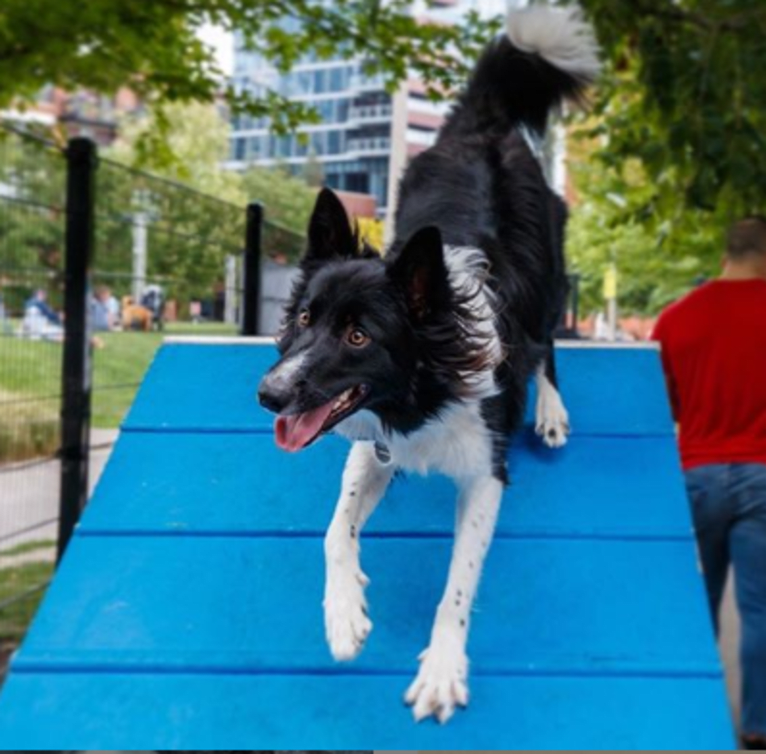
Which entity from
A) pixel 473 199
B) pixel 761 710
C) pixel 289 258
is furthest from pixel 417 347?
pixel 289 258

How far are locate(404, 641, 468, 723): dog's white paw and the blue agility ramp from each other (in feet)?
0.25

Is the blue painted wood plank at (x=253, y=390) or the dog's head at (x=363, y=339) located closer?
the dog's head at (x=363, y=339)

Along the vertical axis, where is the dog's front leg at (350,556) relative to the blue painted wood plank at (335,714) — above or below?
above

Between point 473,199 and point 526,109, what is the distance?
1.02 m

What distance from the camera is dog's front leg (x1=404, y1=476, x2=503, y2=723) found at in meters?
2.63

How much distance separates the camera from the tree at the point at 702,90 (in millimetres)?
5867

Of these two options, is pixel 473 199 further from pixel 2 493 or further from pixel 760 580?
pixel 2 493

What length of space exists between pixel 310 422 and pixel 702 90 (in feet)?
14.9

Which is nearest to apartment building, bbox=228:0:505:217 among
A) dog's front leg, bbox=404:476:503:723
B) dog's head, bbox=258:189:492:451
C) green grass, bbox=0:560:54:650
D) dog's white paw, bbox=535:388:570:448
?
dog's head, bbox=258:189:492:451

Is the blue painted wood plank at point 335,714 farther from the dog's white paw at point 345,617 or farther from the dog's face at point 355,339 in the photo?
the dog's face at point 355,339

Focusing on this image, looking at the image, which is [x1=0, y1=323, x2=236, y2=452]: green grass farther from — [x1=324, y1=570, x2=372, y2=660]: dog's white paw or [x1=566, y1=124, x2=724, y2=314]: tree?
[x1=566, y1=124, x2=724, y2=314]: tree

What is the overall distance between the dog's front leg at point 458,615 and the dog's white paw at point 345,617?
0.66 feet

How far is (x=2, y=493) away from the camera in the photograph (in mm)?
5320

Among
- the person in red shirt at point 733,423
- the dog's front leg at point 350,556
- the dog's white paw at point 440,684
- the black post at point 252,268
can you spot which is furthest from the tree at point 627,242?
the dog's white paw at point 440,684
